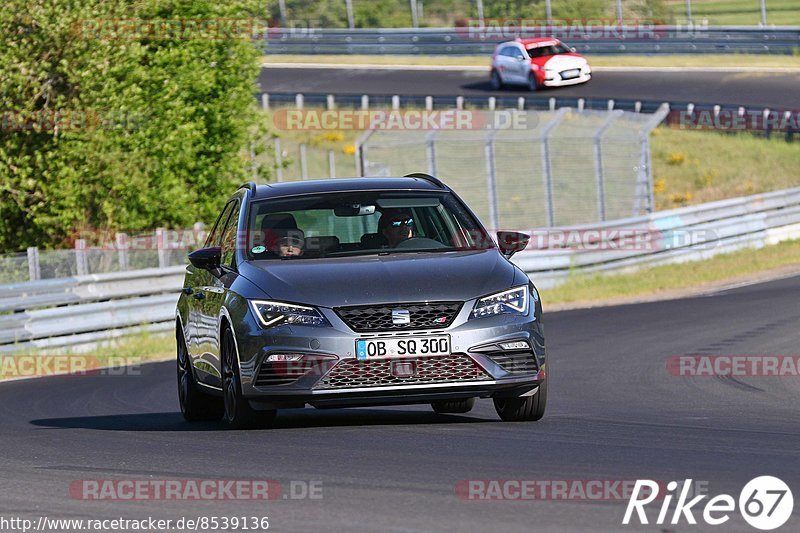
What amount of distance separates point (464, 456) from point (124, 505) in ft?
6.03

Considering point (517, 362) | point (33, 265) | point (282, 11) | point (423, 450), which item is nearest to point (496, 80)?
point (282, 11)

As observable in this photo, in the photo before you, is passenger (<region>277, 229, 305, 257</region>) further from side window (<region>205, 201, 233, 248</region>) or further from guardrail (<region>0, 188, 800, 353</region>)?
guardrail (<region>0, 188, 800, 353</region>)

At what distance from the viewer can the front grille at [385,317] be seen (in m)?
8.93

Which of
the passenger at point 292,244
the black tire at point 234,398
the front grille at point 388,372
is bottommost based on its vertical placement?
the black tire at point 234,398

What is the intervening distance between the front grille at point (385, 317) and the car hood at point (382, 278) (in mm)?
38

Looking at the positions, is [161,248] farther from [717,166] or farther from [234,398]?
[717,166]

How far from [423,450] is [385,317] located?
3.20 feet

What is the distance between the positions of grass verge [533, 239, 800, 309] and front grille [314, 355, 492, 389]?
1506 centimetres

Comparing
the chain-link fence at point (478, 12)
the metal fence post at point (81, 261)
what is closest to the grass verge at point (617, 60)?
the chain-link fence at point (478, 12)

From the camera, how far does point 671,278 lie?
25984 millimetres

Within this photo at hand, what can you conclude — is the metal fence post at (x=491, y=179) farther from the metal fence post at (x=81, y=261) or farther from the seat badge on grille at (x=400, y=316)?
the seat badge on grille at (x=400, y=316)

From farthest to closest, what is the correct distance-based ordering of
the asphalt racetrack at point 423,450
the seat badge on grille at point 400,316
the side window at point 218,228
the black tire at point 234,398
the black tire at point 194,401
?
the side window at point 218,228
the black tire at point 194,401
the black tire at point 234,398
the seat badge on grille at point 400,316
the asphalt racetrack at point 423,450

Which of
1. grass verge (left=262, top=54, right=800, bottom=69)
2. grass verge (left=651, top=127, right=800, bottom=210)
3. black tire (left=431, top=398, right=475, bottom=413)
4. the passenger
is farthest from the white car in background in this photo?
the passenger

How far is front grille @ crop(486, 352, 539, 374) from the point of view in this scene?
9.15 meters
